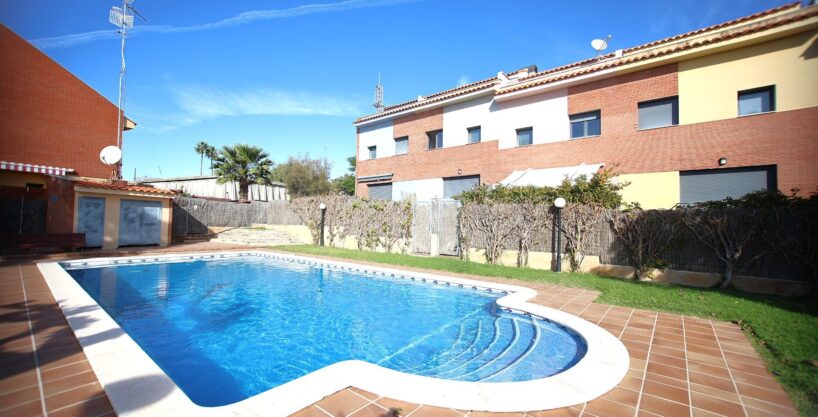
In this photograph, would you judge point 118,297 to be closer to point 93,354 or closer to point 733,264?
point 93,354

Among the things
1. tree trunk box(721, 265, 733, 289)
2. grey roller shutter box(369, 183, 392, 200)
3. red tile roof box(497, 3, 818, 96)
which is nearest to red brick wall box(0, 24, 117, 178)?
grey roller shutter box(369, 183, 392, 200)

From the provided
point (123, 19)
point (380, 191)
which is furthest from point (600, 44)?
point (123, 19)

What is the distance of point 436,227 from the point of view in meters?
16.6

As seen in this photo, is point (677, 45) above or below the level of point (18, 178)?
above

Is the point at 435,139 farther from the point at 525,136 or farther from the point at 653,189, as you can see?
the point at 653,189

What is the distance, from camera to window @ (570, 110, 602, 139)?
52.3ft

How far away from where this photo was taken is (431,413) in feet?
10.3

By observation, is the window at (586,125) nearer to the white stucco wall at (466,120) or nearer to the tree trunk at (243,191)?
the white stucco wall at (466,120)

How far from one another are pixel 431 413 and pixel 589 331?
152 inches

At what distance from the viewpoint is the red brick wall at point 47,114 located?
18.0 meters

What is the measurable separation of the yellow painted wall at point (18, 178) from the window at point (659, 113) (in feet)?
105

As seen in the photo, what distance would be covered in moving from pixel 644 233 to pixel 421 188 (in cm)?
1312

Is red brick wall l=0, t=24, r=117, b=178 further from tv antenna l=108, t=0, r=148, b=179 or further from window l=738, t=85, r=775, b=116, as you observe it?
window l=738, t=85, r=775, b=116

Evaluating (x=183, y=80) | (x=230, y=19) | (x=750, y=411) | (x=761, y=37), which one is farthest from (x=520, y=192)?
(x=183, y=80)
